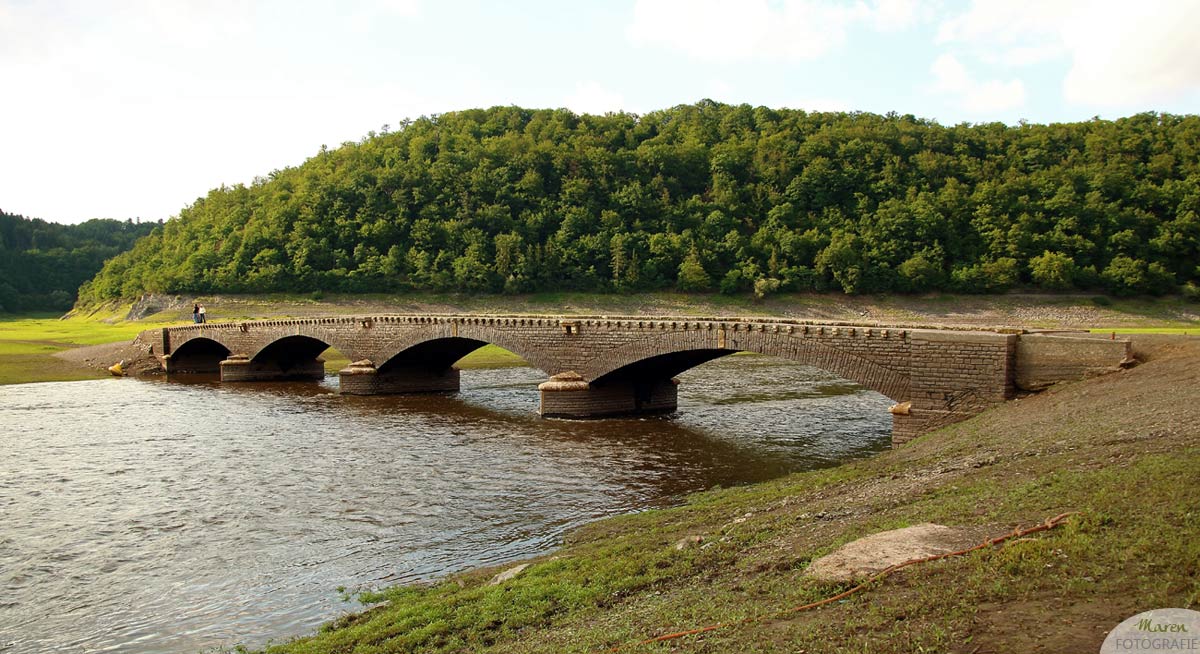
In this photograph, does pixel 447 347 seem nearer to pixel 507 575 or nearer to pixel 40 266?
pixel 507 575

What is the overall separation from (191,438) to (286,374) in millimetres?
27647

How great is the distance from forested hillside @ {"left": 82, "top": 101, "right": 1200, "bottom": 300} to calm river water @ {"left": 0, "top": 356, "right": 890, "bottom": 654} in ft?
210

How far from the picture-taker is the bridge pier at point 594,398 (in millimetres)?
36750

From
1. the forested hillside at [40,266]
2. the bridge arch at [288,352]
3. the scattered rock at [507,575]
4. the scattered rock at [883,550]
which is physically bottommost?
the scattered rock at [507,575]

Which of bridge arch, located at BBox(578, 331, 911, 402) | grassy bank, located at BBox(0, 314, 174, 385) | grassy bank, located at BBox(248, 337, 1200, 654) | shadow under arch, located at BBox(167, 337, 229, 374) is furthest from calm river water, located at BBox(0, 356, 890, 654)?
shadow under arch, located at BBox(167, 337, 229, 374)

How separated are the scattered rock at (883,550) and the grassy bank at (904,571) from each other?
305mm

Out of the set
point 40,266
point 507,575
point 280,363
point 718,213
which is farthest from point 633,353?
point 40,266

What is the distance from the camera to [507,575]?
45.0 feet

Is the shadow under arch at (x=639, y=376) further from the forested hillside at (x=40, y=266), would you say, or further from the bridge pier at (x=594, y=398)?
the forested hillside at (x=40, y=266)

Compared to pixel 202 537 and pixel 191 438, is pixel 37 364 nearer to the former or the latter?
pixel 191 438

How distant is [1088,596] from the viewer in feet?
25.9

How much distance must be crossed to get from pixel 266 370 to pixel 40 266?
5971 inches

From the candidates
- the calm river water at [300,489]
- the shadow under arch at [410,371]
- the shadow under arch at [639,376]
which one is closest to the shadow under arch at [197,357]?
the calm river water at [300,489]

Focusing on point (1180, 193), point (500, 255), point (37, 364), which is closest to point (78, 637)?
point (37, 364)
